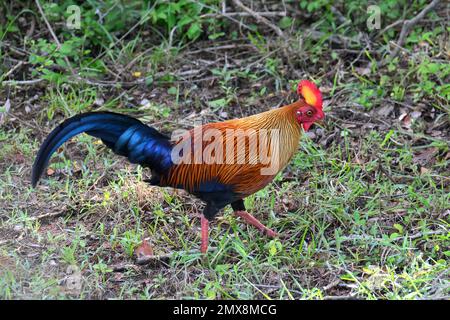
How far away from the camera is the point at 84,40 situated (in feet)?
22.4

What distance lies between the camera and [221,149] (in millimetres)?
4555

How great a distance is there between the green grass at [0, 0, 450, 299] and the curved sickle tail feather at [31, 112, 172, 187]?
64 cm

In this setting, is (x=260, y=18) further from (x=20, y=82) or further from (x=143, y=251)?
(x=143, y=251)

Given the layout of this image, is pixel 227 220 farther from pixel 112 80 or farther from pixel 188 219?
pixel 112 80

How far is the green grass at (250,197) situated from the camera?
180 inches

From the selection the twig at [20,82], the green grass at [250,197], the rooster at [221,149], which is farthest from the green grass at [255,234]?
the twig at [20,82]

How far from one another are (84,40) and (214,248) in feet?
9.50

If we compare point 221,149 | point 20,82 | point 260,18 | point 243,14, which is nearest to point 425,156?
point 221,149

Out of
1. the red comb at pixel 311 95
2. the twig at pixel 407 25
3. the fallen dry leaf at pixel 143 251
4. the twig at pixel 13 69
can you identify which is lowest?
the fallen dry leaf at pixel 143 251

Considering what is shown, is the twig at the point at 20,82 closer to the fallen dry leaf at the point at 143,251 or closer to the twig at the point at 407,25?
the fallen dry leaf at the point at 143,251

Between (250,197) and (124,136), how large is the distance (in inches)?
48.9
